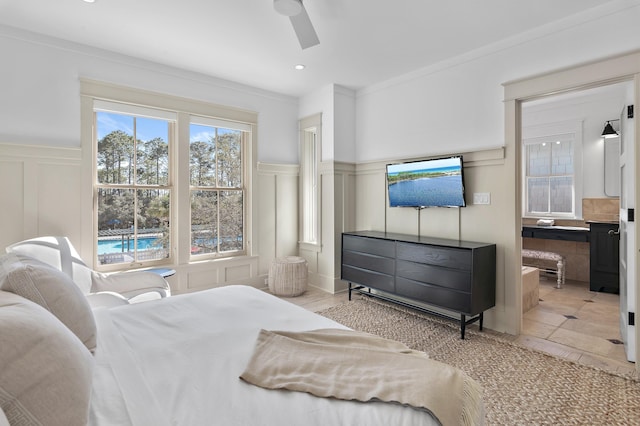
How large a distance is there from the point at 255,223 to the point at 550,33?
12.2ft

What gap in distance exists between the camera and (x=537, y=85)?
2.99 metres

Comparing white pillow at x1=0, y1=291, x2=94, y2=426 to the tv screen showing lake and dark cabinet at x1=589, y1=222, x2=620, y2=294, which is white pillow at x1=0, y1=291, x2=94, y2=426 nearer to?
the tv screen showing lake

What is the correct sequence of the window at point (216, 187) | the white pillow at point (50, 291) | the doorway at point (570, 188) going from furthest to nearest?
the window at point (216, 187)
the doorway at point (570, 188)
the white pillow at point (50, 291)

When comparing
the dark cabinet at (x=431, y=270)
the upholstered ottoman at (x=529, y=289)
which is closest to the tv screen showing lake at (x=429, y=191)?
the dark cabinet at (x=431, y=270)

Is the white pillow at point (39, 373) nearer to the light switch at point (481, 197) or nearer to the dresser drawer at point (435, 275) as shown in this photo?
the dresser drawer at point (435, 275)

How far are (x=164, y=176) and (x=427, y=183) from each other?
3023 millimetres

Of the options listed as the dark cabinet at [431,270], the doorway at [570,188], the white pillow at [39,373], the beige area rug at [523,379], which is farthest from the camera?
the doorway at [570,188]

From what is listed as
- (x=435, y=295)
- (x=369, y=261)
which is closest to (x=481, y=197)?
(x=435, y=295)

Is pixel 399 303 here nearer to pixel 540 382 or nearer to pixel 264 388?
pixel 540 382

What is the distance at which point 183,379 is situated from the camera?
1.16 meters

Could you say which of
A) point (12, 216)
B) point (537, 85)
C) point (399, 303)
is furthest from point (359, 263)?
point (12, 216)

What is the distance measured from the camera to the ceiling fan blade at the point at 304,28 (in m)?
2.37

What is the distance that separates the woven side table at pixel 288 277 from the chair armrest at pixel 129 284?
1.74 meters

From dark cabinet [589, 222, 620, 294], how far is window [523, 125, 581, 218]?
0.70m
